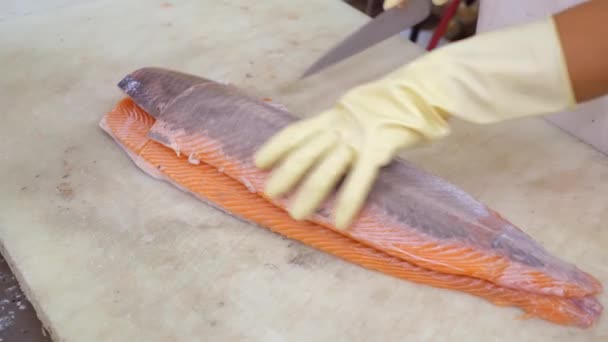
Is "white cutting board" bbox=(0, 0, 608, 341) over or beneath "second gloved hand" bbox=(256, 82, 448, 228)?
beneath

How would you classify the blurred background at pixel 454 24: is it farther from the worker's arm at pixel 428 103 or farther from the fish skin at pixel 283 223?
the fish skin at pixel 283 223

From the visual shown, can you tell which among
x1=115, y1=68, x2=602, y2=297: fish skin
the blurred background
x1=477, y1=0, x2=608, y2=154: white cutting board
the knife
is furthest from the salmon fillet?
the blurred background

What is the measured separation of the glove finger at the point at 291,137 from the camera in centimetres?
167

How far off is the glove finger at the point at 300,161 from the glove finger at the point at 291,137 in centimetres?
2

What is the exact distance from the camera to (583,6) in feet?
5.04

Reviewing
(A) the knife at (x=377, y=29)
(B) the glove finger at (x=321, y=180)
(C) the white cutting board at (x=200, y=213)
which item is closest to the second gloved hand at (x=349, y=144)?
(B) the glove finger at (x=321, y=180)

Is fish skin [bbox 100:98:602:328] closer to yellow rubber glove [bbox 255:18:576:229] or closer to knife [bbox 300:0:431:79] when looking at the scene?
yellow rubber glove [bbox 255:18:576:229]

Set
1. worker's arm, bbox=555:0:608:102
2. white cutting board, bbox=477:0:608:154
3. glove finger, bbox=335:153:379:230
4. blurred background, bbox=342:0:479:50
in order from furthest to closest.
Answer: blurred background, bbox=342:0:479:50, white cutting board, bbox=477:0:608:154, glove finger, bbox=335:153:379:230, worker's arm, bbox=555:0:608:102

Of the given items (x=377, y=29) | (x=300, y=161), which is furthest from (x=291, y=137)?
(x=377, y=29)

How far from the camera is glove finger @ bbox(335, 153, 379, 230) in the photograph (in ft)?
5.27

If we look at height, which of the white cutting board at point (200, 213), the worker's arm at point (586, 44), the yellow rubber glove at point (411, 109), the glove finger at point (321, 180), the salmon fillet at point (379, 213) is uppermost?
the worker's arm at point (586, 44)

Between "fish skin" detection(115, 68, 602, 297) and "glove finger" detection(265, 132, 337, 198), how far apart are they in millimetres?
77

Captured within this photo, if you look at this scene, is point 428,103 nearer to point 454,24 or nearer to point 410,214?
point 410,214

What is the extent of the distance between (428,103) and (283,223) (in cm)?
53
